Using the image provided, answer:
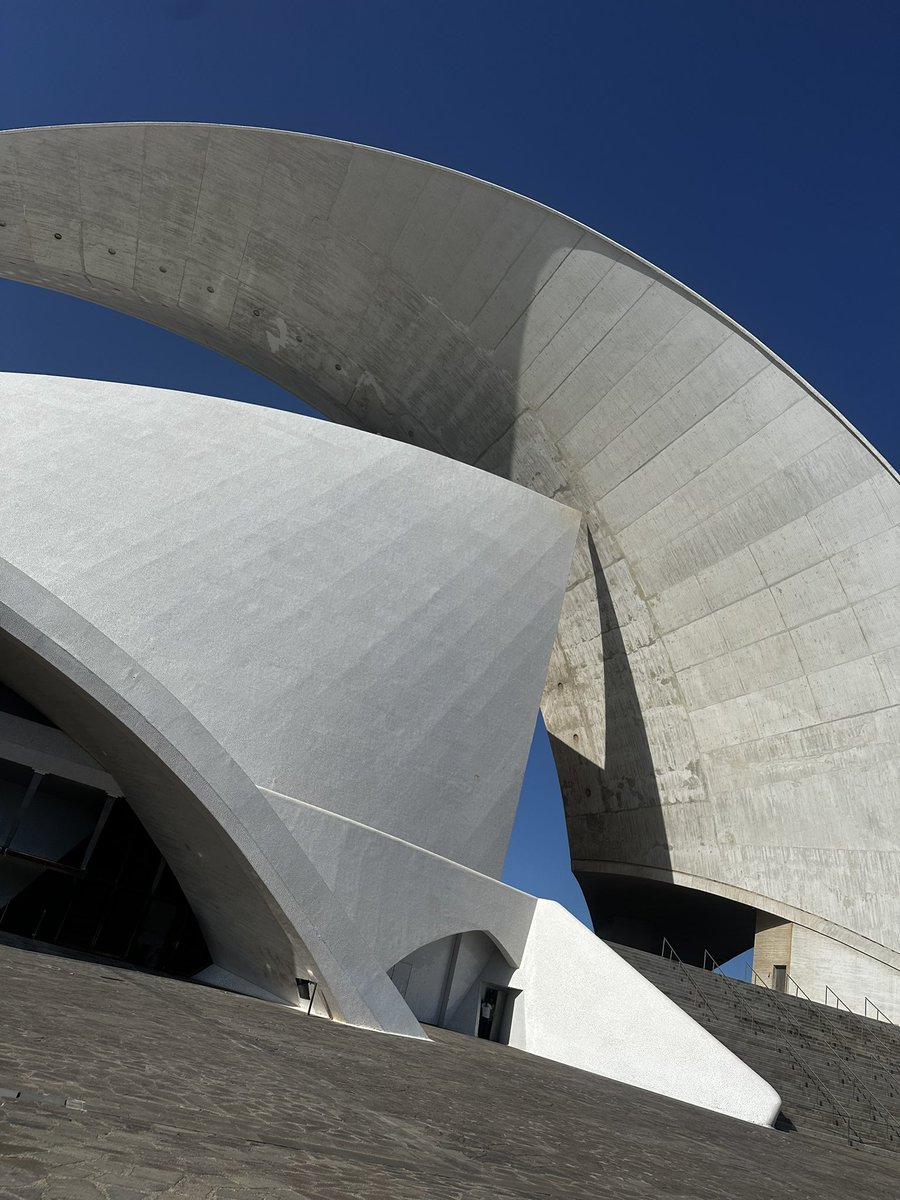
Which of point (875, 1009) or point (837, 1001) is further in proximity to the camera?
point (837, 1001)

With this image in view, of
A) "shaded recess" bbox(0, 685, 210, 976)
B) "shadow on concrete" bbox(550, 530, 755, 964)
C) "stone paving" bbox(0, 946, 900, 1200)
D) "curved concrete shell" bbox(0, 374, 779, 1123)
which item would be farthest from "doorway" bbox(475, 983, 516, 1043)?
"shadow on concrete" bbox(550, 530, 755, 964)

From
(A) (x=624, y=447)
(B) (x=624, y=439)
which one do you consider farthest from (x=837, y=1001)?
(B) (x=624, y=439)

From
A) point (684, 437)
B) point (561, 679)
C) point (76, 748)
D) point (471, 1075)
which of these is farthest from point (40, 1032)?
point (561, 679)

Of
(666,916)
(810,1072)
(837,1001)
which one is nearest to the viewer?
(810,1072)

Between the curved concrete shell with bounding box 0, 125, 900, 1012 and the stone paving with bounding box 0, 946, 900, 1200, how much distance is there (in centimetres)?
991

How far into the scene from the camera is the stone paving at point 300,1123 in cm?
279

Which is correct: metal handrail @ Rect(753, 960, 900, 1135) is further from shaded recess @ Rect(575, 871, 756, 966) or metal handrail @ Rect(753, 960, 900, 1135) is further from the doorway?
shaded recess @ Rect(575, 871, 756, 966)

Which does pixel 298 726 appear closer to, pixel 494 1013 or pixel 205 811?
pixel 205 811

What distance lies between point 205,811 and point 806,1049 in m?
9.62

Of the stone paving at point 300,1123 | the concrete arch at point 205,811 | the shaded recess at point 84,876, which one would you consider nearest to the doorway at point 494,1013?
the concrete arch at point 205,811

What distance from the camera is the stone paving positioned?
279 cm

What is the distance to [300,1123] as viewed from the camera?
3.88 metres

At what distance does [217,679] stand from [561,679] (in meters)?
12.9

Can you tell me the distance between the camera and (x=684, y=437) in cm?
1820
